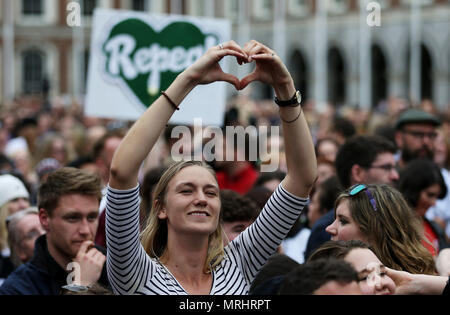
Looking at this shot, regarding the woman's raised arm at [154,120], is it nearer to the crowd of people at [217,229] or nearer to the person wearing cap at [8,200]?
the crowd of people at [217,229]

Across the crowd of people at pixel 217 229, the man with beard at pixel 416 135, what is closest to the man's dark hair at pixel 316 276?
the crowd of people at pixel 217 229

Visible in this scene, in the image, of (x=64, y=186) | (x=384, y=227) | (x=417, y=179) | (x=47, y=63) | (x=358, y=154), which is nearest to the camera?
(x=384, y=227)

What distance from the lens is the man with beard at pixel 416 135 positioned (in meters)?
6.96

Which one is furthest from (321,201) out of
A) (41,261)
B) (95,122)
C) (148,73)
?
(95,122)

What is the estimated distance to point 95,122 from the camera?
14.5m

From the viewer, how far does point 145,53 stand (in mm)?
7797

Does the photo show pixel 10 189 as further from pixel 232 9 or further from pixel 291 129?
pixel 232 9

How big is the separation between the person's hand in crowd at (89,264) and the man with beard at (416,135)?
13.0ft

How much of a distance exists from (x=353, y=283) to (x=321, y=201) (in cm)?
297

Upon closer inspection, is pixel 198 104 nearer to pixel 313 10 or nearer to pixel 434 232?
pixel 434 232

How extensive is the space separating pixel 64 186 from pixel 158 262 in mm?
998

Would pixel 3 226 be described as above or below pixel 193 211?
below

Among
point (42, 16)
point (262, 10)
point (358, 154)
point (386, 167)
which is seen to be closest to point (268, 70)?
point (358, 154)

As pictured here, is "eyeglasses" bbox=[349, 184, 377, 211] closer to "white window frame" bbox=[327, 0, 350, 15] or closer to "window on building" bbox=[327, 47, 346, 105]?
"white window frame" bbox=[327, 0, 350, 15]
